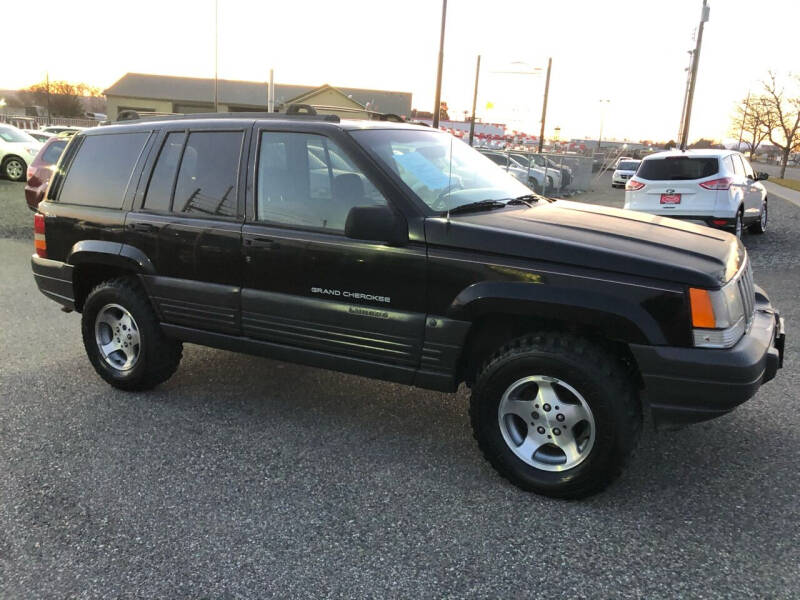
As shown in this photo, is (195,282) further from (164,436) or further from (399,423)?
(399,423)

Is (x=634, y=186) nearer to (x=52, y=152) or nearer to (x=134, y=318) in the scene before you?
(x=134, y=318)

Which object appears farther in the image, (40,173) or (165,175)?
(40,173)

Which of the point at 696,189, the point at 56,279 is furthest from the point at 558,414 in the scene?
the point at 696,189

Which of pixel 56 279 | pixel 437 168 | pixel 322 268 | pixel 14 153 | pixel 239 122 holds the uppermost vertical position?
pixel 239 122

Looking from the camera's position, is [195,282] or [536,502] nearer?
[536,502]

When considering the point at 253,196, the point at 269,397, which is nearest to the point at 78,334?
the point at 269,397

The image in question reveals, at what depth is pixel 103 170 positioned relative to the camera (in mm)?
4562

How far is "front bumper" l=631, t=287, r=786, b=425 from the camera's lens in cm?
292

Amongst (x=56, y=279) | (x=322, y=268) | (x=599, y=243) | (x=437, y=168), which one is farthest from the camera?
(x=56, y=279)

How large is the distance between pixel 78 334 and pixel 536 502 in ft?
14.9

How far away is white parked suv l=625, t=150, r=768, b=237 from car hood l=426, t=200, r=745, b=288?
7.42 meters

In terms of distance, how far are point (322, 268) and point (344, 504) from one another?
1.26 meters

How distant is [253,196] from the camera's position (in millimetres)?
3898

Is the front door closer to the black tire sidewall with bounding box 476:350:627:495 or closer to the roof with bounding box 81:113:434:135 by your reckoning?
the roof with bounding box 81:113:434:135
